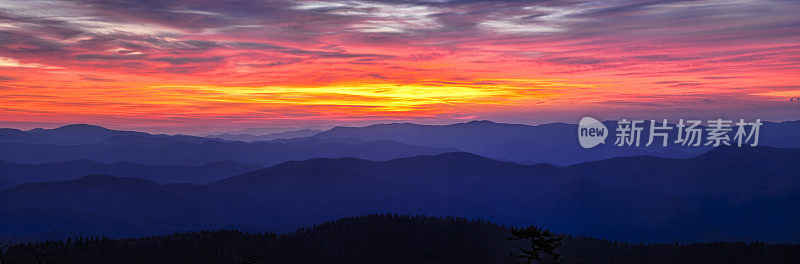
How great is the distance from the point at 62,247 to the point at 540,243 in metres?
175

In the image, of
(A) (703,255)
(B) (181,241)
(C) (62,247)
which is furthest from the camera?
(A) (703,255)

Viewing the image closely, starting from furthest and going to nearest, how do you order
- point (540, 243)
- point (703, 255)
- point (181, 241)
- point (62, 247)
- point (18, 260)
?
point (703, 255)
point (181, 241)
point (62, 247)
point (18, 260)
point (540, 243)

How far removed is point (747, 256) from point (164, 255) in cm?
18359

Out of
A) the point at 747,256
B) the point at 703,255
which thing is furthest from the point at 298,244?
the point at 747,256

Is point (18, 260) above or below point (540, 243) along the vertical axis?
below

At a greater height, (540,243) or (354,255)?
(540,243)

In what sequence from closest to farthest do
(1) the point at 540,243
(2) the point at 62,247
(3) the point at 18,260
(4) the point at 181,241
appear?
(1) the point at 540,243 < (3) the point at 18,260 < (2) the point at 62,247 < (4) the point at 181,241

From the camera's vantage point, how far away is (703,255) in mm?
194375

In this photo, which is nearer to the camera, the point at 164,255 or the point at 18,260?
the point at 18,260

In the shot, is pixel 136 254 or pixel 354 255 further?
pixel 354 255

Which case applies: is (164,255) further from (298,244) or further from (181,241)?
(298,244)

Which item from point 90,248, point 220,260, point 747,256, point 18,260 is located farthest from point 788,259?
point 18,260

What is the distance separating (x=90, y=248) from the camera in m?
171

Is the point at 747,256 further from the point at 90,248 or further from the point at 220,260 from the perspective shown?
the point at 90,248
